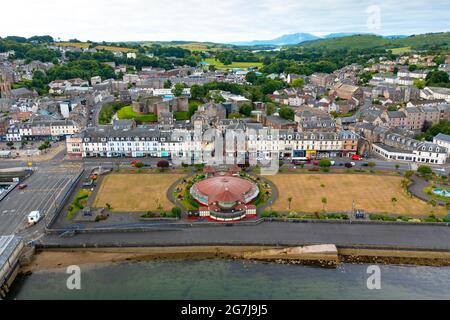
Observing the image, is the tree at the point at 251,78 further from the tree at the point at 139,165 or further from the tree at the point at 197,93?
the tree at the point at 139,165

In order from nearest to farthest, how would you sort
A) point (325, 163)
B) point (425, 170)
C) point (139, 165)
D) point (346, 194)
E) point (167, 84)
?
point (346, 194), point (425, 170), point (325, 163), point (139, 165), point (167, 84)

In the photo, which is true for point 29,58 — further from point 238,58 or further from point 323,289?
point 323,289

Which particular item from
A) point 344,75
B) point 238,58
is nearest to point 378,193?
point 344,75

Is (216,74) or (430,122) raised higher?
(216,74)

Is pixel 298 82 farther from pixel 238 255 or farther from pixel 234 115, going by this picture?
pixel 238 255

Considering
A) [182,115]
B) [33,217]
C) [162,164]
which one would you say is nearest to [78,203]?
[33,217]
